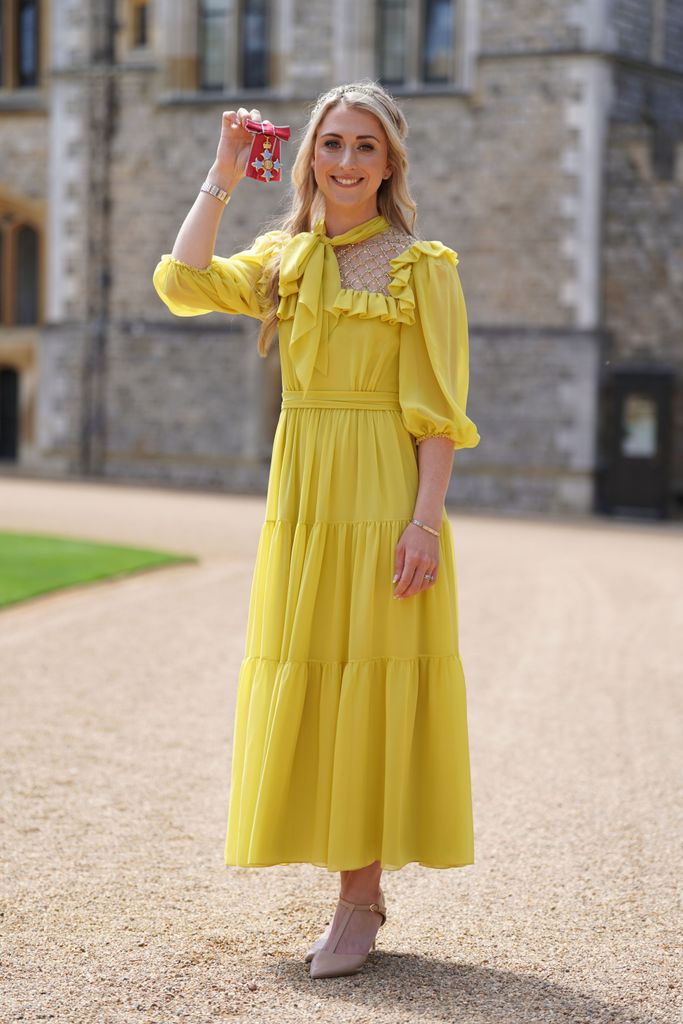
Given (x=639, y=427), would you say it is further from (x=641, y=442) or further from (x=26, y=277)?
(x=26, y=277)

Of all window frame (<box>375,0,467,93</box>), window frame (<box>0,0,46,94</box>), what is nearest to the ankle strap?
window frame (<box>375,0,467,93</box>)

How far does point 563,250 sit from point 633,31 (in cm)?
305

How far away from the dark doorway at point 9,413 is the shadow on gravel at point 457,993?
19.6 meters

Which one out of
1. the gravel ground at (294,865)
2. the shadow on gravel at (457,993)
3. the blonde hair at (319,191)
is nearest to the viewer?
the shadow on gravel at (457,993)

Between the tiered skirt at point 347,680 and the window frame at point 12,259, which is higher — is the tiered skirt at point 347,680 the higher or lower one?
the lower one

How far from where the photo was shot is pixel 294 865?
425 cm

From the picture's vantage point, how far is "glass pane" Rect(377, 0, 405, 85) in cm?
1955

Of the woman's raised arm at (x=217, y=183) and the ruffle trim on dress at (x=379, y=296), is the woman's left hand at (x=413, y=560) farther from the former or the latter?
the woman's raised arm at (x=217, y=183)

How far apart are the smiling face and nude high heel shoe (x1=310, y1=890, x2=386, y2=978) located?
5.40ft

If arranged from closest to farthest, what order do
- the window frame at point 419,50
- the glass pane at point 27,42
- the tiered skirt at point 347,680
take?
1. the tiered skirt at point 347,680
2. the window frame at point 419,50
3. the glass pane at point 27,42

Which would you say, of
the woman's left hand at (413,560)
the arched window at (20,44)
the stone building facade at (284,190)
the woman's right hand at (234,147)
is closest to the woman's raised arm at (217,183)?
the woman's right hand at (234,147)

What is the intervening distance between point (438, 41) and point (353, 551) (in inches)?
684

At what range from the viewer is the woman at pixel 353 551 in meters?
3.28

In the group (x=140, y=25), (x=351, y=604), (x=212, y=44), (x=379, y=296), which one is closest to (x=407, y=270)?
(x=379, y=296)
